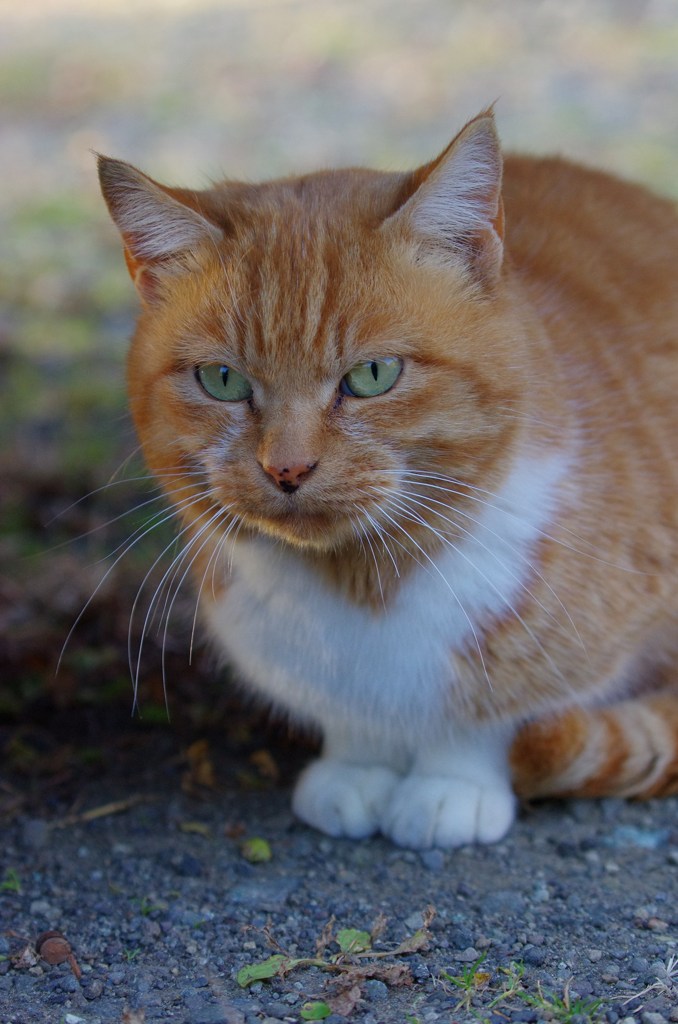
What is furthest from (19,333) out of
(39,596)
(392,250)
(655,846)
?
(655,846)

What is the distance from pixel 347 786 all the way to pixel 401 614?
1.70ft

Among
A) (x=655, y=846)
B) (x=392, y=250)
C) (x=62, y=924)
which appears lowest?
(x=62, y=924)

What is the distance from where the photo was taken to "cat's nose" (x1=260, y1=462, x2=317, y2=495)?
189cm

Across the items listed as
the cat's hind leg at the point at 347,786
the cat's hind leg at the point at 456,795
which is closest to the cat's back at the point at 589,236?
the cat's hind leg at the point at 456,795

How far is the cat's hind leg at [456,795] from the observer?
2.41m

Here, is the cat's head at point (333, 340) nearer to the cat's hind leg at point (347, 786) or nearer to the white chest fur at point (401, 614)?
the white chest fur at point (401, 614)

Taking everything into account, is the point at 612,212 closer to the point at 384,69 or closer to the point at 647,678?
the point at 647,678

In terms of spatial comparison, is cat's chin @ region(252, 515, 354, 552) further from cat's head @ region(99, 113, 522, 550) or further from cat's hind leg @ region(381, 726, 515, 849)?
cat's hind leg @ region(381, 726, 515, 849)

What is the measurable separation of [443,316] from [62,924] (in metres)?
1.35

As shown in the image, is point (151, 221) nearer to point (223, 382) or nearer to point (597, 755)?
point (223, 382)

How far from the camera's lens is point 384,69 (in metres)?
7.42

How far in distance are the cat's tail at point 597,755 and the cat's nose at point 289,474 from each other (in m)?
0.87

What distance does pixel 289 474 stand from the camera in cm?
189

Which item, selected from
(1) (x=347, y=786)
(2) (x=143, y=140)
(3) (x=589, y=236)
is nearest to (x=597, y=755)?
(1) (x=347, y=786)
